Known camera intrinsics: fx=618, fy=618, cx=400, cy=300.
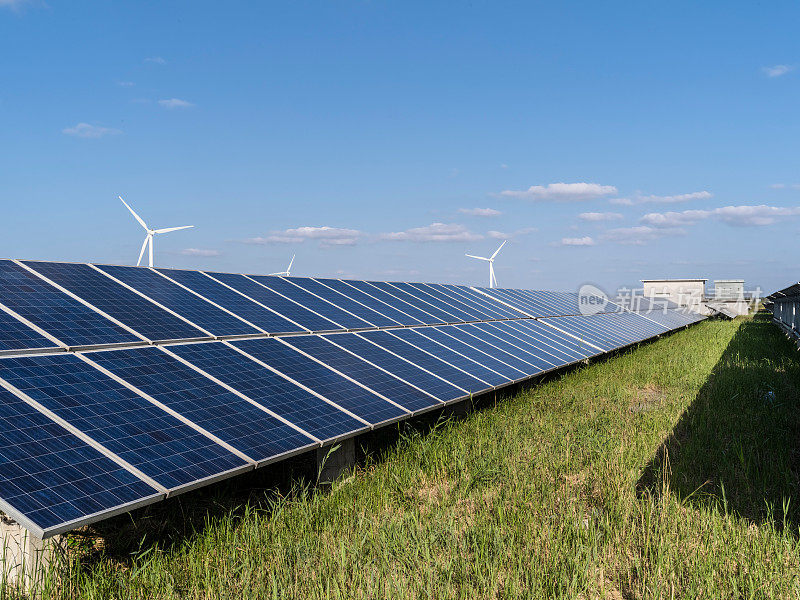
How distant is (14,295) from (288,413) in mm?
4191

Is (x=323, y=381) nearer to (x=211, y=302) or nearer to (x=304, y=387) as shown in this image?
(x=304, y=387)

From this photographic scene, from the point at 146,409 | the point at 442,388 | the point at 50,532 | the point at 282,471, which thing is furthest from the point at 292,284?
the point at 50,532

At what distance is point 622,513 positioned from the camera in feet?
23.4

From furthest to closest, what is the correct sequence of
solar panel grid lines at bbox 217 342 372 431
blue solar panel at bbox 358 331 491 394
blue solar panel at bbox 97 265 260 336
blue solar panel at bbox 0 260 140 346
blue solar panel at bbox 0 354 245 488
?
1. blue solar panel at bbox 358 331 491 394
2. blue solar panel at bbox 97 265 260 336
3. solar panel grid lines at bbox 217 342 372 431
4. blue solar panel at bbox 0 260 140 346
5. blue solar panel at bbox 0 354 245 488

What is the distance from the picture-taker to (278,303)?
512 inches

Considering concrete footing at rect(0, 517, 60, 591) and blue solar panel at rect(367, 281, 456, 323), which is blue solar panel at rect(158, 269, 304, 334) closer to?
concrete footing at rect(0, 517, 60, 591)

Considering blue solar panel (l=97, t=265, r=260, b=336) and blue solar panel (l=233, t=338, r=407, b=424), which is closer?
blue solar panel (l=233, t=338, r=407, b=424)

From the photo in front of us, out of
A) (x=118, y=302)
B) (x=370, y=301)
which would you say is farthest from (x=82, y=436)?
(x=370, y=301)

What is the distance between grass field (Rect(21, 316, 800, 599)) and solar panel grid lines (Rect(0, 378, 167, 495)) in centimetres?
78

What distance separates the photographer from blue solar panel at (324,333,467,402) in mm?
10641

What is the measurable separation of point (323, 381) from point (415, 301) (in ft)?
32.1

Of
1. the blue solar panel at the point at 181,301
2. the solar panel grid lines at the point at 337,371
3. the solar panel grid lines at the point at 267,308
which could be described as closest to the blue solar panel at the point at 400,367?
the solar panel grid lines at the point at 267,308

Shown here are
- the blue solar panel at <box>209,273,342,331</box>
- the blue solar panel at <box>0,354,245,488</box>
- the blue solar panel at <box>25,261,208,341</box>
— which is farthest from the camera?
the blue solar panel at <box>209,273,342,331</box>

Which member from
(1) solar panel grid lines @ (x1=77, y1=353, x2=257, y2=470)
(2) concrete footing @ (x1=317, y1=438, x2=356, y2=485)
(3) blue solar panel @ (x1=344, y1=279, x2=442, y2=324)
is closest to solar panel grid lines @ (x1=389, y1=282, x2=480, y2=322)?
(3) blue solar panel @ (x1=344, y1=279, x2=442, y2=324)
